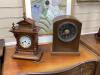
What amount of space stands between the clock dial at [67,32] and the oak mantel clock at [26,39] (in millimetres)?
209

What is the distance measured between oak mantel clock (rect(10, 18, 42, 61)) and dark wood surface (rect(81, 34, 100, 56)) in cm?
50

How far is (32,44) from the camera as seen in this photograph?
1.37m

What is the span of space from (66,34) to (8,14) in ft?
1.88

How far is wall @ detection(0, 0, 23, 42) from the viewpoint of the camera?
151 cm

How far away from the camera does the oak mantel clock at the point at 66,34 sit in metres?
1.40

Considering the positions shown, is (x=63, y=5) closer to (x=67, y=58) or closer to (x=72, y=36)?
(x=72, y=36)

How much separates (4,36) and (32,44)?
0.38 metres

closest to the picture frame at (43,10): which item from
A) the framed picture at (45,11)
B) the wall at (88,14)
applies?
the framed picture at (45,11)

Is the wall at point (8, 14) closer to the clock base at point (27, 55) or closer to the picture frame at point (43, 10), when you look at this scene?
the picture frame at point (43, 10)

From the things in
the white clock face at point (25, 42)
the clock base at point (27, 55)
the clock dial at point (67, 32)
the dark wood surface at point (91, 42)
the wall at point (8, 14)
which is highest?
the wall at point (8, 14)

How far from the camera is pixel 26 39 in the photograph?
4.46 ft

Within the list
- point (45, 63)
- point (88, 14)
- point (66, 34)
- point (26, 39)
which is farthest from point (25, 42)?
point (88, 14)

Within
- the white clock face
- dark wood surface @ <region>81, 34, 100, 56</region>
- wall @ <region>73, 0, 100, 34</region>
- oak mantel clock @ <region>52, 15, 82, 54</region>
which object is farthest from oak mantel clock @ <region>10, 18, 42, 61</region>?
wall @ <region>73, 0, 100, 34</region>

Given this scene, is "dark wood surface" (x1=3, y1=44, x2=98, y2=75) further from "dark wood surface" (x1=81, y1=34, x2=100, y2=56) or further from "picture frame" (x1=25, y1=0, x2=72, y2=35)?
"picture frame" (x1=25, y1=0, x2=72, y2=35)
